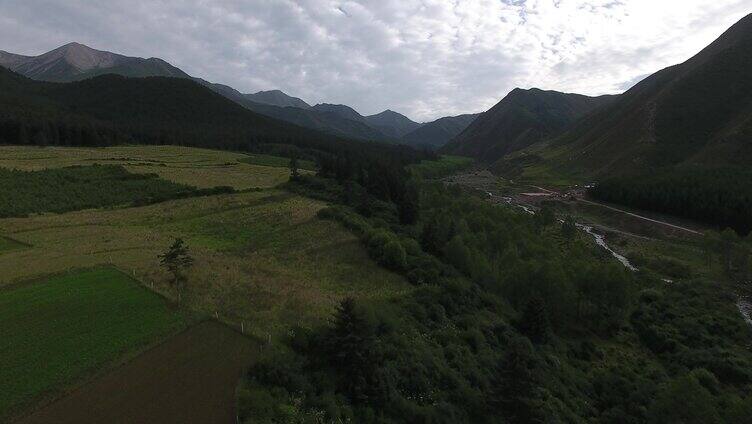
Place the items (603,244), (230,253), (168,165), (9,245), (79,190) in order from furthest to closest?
(168,165) → (603,244) → (79,190) → (230,253) → (9,245)

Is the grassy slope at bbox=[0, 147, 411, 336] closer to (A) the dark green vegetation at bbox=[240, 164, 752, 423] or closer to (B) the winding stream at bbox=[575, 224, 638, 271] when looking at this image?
(A) the dark green vegetation at bbox=[240, 164, 752, 423]

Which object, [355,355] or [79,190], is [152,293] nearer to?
[355,355]

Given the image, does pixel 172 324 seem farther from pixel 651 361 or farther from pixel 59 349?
pixel 651 361

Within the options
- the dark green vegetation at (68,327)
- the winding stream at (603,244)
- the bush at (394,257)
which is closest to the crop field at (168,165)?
the bush at (394,257)

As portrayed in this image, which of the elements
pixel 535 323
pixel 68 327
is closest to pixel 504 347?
pixel 535 323

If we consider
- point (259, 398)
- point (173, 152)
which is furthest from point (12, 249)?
point (173, 152)

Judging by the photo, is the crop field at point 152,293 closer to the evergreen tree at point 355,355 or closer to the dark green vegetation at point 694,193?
the evergreen tree at point 355,355

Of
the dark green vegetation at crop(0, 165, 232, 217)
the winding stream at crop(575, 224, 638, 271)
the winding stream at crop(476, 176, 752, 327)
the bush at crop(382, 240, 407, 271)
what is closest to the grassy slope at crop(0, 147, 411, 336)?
the bush at crop(382, 240, 407, 271)
